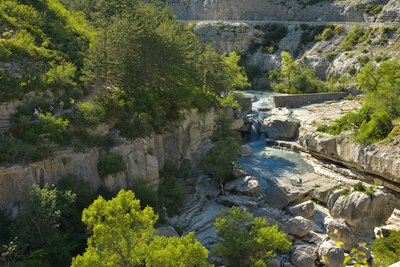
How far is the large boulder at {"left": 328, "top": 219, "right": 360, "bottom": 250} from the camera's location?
30462mm

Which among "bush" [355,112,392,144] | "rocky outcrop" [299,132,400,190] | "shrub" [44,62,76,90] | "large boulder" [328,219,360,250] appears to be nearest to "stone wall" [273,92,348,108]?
"rocky outcrop" [299,132,400,190]

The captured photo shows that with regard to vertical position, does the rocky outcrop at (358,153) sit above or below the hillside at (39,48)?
below

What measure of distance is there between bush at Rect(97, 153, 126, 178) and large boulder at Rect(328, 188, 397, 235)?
19421 mm

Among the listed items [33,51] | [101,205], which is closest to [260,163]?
[33,51]

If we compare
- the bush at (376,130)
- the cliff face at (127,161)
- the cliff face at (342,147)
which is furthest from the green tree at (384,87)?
the cliff face at (127,161)

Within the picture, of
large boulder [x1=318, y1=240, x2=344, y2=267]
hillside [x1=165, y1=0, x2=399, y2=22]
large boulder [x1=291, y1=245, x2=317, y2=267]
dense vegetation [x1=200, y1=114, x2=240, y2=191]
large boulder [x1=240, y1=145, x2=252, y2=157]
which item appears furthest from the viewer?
hillside [x1=165, y1=0, x2=399, y2=22]

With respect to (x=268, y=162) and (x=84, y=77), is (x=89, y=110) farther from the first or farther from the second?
(x=268, y=162)

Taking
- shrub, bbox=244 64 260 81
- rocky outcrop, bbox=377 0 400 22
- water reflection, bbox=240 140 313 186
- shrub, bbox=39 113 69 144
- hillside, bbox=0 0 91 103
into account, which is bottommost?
water reflection, bbox=240 140 313 186

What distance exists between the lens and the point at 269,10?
350ft

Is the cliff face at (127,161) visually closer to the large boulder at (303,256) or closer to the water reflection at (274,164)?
the water reflection at (274,164)

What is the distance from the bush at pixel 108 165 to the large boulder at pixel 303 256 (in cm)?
1483

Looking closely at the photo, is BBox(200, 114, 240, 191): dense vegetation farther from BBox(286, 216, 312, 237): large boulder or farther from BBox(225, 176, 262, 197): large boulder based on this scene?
BBox(286, 216, 312, 237): large boulder

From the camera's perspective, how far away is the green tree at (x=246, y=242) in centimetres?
2484

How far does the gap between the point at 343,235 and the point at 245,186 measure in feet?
34.3
